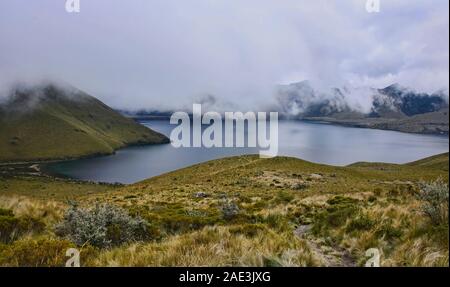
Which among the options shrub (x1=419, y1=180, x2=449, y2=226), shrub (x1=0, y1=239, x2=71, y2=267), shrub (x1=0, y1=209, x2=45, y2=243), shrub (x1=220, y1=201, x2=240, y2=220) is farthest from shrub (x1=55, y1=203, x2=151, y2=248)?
shrub (x1=419, y1=180, x2=449, y2=226)

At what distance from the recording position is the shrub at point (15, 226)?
7.96 metres

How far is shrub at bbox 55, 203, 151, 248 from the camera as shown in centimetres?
742

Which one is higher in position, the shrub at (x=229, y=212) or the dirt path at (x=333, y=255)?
the dirt path at (x=333, y=255)

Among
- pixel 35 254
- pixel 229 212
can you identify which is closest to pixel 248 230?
pixel 35 254

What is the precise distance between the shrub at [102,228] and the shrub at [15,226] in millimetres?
740

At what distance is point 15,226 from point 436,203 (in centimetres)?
956

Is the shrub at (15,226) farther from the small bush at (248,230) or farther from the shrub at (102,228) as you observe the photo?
the small bush at (248,230)

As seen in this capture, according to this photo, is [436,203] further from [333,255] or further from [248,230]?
[248,230]

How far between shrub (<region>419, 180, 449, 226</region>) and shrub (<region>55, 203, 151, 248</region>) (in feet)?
21.3

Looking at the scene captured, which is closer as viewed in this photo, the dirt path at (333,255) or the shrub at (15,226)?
the dirt path at (333,255)

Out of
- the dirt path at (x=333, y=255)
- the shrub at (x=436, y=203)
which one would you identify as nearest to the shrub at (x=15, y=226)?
the dirt path at (x=333, y=255)

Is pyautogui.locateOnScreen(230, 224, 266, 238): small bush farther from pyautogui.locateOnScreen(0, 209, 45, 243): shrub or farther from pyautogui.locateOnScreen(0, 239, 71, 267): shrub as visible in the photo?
pyautogui.locateOnScreen(0, 209, 45, 243): shrub


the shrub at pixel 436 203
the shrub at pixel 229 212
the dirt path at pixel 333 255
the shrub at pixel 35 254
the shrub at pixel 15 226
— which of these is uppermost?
the shrub at pixel 436 203

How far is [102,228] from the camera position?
7816mm
